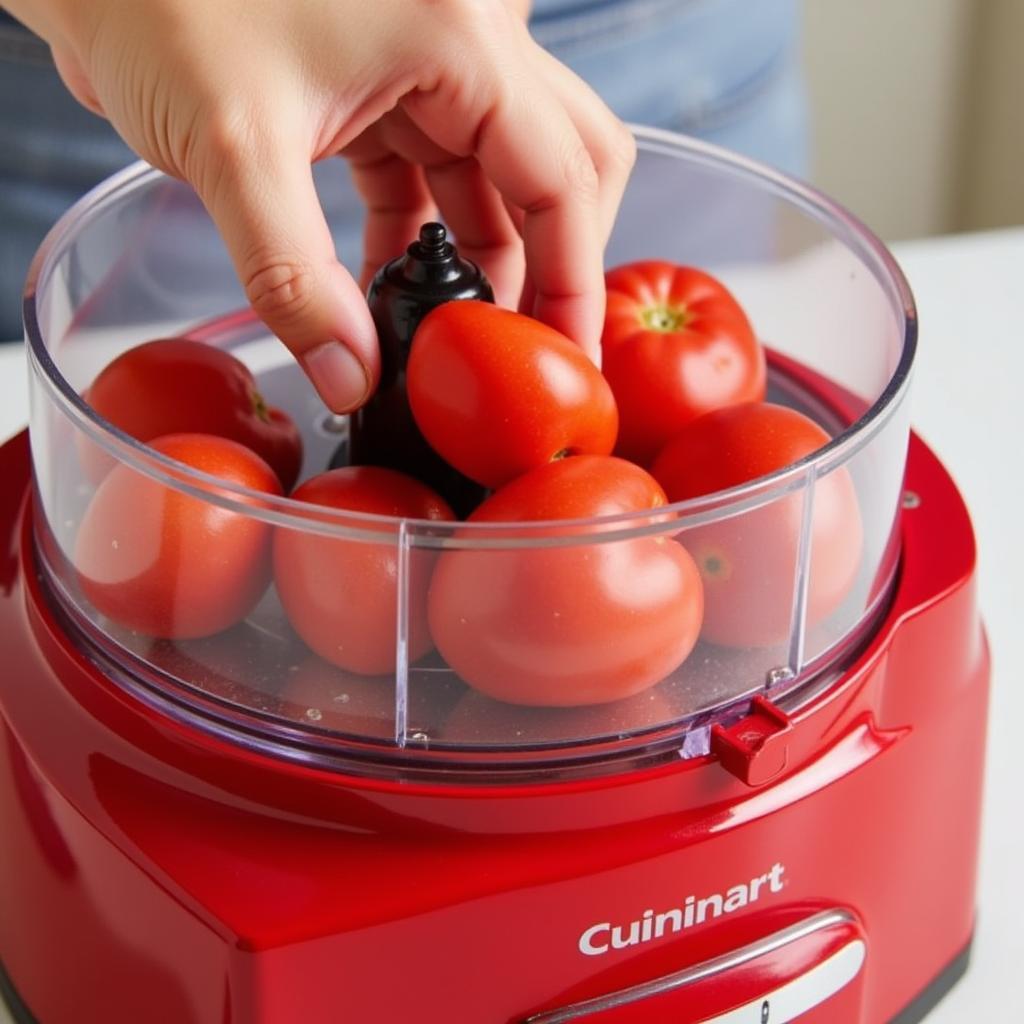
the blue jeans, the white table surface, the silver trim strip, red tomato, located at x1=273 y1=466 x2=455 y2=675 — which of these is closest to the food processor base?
the white table surface

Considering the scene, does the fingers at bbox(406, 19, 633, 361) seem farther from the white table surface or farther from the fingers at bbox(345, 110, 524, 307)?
the white table surface

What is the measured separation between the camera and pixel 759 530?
665mm

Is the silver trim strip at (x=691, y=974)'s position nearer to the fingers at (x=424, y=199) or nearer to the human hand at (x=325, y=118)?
the human hand at (x=325, y=118)

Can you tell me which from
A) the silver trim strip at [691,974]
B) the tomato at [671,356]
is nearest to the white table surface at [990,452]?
the silver trim strip at [691,974]

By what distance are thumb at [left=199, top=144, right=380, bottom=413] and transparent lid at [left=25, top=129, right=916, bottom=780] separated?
0.20 ft

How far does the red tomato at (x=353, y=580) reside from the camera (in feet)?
2.12

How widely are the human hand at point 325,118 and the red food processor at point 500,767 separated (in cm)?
9

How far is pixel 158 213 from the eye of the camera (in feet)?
3.13

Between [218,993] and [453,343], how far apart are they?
0.88 feet

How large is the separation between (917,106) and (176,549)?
1.95 m

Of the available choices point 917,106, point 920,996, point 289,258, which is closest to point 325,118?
point 289,258

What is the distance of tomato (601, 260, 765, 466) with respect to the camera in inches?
31.5

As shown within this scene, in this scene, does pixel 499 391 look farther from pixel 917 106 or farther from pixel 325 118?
pixel 917 106

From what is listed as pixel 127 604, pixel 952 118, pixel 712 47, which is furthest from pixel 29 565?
pixel 952 118
